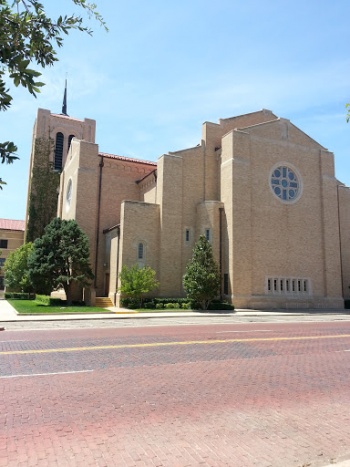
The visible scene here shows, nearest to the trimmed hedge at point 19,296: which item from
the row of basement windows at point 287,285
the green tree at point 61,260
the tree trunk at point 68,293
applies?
the green tree at point 61,260

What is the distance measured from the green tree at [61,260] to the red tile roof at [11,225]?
112 feet

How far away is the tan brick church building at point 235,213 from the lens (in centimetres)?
3306

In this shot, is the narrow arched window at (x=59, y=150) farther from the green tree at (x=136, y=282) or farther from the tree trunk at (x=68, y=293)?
the green tree at (x=136, y=282)

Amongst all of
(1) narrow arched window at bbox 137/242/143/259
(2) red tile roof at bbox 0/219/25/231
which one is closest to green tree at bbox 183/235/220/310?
(1) narrow arched window at bbox 137/242/143/259

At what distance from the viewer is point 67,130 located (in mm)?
56375

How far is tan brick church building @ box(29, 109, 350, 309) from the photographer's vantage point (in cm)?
3306

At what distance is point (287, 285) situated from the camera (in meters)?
34.8

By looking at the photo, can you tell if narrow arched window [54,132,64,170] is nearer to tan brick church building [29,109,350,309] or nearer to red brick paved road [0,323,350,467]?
tan brick church building [29,109,350,309]

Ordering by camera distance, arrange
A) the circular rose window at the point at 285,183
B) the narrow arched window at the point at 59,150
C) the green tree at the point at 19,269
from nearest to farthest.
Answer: the circular rose window at the point at 285,183, the green tree at the point at 19,269, the narrow arched window at the point at 59,150

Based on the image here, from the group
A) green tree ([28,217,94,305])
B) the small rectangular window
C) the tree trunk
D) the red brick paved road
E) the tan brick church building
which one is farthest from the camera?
the small rectangular window

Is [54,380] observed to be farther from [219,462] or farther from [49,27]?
[49,27]

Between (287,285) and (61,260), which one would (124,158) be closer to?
(61,260)

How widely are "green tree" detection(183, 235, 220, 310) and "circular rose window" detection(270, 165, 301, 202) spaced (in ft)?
30.7

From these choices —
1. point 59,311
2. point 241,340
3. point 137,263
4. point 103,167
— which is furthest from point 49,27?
point 103,167
